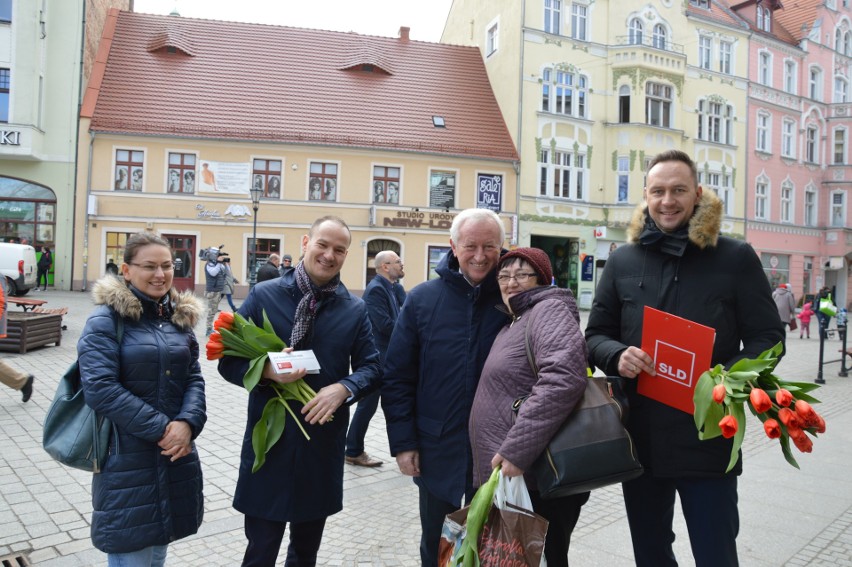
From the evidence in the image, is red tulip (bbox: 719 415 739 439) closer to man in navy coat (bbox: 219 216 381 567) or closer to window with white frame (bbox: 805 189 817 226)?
man in navy coat (bbox: 219 216 381 567)

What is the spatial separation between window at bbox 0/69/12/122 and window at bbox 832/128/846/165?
4088 cm

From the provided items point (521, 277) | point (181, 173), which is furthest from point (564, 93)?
point (521, 277)

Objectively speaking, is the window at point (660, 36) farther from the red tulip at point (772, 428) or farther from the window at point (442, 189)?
the red tulip at point (772, 428)

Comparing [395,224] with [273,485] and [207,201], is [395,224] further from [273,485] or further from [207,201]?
[273,485]

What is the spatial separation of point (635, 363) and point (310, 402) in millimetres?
1372

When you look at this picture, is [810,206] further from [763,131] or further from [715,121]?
[715,121]

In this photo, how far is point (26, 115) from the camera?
2242 centimetres

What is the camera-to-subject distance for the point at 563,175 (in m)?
28.1

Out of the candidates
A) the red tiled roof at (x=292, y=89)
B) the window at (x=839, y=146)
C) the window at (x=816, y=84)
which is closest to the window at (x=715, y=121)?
the window at (x=816, y=84)

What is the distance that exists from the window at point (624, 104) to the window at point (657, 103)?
832 mm

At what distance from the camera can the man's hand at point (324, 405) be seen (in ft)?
8.74

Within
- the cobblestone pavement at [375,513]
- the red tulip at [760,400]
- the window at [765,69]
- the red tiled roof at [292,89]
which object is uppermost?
the window at [765,69]

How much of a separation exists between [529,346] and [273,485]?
52.2 inches

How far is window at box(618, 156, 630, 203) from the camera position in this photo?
28.2 m
